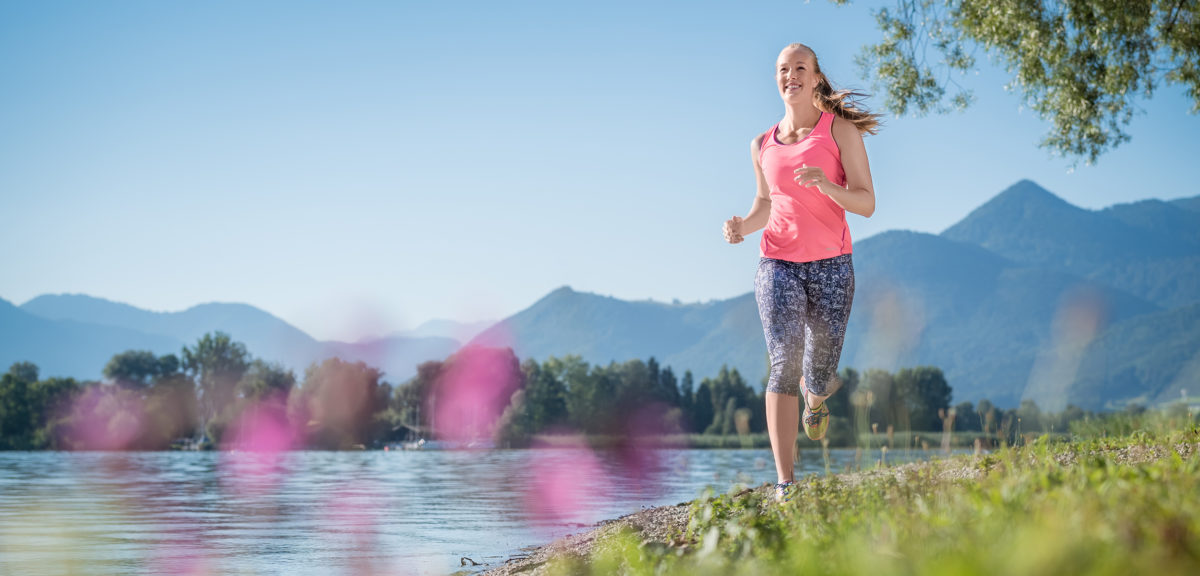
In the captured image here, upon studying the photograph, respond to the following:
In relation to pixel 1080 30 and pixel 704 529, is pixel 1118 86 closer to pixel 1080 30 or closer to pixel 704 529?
pixel 1080 30

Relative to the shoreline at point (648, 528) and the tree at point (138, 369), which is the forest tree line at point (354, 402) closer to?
the tree at point (138, 369)

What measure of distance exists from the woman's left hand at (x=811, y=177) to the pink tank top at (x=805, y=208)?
1.03 feet

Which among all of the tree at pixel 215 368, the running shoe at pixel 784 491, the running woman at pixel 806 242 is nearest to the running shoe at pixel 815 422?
the running woman at pixel 806 242

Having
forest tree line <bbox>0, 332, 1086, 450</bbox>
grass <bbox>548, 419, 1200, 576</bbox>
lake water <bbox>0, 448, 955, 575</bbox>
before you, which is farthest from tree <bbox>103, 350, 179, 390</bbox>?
grass <bbox>548, 419, 1200, 576</bbox>

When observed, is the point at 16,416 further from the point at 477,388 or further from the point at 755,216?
the point at 755,216

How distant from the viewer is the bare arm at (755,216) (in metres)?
6.05

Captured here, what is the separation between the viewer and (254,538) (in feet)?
31.0

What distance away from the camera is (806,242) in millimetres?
5598

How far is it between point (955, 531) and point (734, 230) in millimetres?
3348

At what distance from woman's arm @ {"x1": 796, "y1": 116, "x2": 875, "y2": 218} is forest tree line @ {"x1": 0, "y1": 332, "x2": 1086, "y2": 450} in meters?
86.9

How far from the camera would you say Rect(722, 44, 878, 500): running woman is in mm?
5594

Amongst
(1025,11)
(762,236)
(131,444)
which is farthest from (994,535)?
(131,444)

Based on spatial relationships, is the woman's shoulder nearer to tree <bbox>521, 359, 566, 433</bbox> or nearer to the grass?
the grass

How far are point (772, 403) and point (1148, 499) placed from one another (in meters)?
2.68
